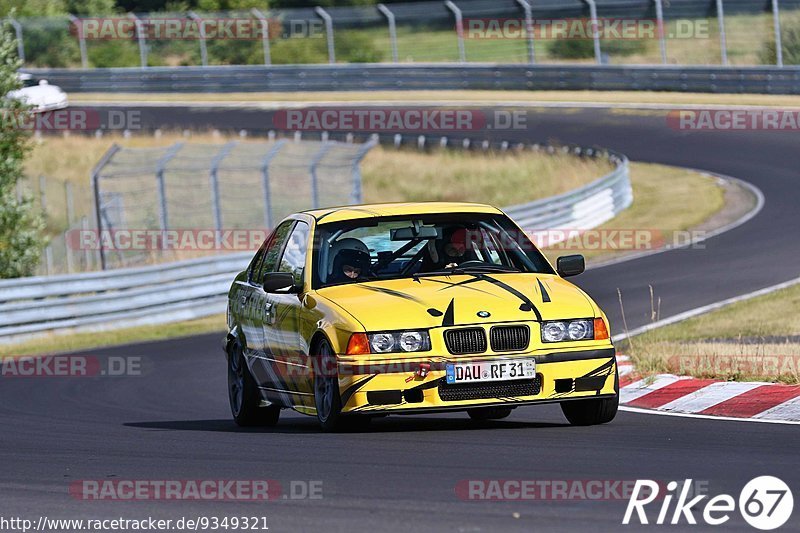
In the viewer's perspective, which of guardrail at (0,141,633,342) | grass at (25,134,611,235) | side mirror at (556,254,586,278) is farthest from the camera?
grass at (25,134,611,235)

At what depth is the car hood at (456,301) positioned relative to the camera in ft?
28.9

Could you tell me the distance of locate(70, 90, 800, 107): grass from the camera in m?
38.1

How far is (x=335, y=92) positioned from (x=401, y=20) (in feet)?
11.3

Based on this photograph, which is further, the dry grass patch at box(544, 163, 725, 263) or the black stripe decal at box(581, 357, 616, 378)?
the dry grass patch at box(544, 163, 725, 263)

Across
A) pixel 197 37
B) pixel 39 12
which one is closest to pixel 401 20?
pixel 197 37

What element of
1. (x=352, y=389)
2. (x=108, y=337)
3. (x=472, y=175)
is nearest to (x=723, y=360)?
(x=352, y=389)

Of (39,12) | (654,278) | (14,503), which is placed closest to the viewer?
(14,503)

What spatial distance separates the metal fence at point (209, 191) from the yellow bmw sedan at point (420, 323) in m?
13.5

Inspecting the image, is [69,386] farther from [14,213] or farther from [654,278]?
[14,213]

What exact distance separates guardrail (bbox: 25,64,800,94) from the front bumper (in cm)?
2912

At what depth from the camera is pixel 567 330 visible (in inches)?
352

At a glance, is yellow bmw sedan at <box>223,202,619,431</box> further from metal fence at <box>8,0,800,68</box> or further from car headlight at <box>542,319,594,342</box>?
metal fence at <box>8,0,800,68</box>

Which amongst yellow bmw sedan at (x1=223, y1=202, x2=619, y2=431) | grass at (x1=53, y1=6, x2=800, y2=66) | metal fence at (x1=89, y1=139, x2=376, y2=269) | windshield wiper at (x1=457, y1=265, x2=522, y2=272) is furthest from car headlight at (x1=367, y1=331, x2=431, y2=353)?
grass at (x1=53, y1=6, x2=800, y2=66)

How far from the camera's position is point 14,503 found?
281 inches
